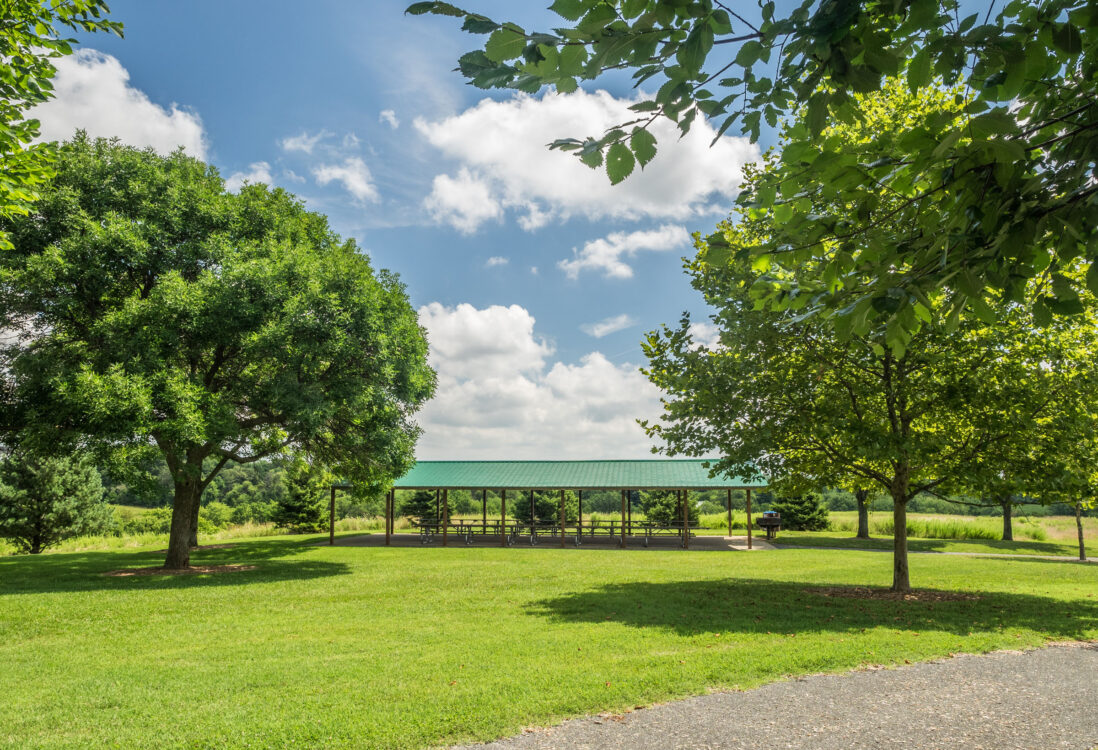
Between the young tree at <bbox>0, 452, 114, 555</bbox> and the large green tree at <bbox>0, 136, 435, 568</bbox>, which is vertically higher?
the large green tree at <bbox>0, 136, 435, 568</bbox>

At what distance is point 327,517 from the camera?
36031 mm

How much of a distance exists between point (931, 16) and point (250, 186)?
70.2ft

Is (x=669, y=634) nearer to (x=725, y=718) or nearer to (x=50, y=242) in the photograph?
(x=725, y=718)

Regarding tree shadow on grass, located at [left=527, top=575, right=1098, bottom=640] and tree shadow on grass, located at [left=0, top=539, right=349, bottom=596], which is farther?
tree shadow on grass, located at [left=0, top=539, right=349, bottom=596]

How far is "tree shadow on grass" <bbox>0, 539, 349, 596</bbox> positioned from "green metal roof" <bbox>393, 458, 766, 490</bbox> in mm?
6187

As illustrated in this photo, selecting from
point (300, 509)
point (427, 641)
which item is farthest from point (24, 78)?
point (300, 509)

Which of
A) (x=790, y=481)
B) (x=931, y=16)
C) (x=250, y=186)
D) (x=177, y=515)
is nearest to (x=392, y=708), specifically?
(x=931, y=16)

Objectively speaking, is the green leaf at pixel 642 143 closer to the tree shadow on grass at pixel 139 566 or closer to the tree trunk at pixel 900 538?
the tree trunk at pixel 900 538

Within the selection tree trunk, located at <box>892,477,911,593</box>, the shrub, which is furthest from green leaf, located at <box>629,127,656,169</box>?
the shrub

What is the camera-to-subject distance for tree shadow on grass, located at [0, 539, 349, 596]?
14.6 meters

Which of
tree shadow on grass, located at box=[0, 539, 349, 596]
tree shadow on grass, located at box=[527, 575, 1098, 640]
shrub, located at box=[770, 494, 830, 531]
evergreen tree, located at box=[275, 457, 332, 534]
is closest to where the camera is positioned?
tree shadow on grass, located at box=[527, 575, 1098, 640]

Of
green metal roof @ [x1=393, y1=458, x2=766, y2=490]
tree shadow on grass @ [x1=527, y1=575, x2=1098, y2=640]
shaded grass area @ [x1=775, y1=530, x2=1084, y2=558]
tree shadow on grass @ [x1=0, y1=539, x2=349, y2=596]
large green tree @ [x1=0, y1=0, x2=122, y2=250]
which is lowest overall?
shaded grass area @ [x1=775, y1=530, x2=1084, y2=558]

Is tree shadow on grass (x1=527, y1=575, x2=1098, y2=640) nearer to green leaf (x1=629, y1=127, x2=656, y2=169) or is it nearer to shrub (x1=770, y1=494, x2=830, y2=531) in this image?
green leaf (x1=629, y1=127, x2=656, y2=169)

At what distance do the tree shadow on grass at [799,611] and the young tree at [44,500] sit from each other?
68.5ft
